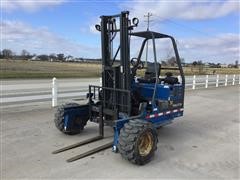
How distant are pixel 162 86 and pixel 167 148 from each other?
1347 millimetres

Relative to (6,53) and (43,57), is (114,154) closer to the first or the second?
(6,53)

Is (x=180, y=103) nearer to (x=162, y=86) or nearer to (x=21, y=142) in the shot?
(x=162, y=86)

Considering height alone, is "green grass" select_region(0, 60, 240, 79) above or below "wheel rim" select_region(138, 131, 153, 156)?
below

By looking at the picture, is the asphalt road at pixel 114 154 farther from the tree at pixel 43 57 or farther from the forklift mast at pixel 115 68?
the tree at pixel 43 57

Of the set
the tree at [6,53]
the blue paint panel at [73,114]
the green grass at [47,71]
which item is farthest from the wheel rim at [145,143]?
the tree at [6,53]

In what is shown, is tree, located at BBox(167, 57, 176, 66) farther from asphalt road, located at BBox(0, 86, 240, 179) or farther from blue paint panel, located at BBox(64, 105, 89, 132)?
blue paint panel, located at BBox(64, 105, 89, 132)

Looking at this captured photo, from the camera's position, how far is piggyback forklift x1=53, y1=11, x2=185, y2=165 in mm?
5161

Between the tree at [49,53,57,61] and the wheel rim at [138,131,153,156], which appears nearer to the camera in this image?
the wheel rim at [138,131,153,156]

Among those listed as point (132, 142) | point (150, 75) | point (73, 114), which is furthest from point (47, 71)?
point (132, 142)

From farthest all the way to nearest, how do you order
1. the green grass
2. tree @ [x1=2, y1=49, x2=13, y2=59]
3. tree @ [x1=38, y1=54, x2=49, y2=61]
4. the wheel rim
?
tree @ [x1=38, y1=54, x2=49, y2=61] < tree @ [x1=2, y1=49, x2=13, y2=59] < the green grass < the wheel rim

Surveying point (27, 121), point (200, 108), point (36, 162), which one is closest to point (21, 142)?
point (36, 162)

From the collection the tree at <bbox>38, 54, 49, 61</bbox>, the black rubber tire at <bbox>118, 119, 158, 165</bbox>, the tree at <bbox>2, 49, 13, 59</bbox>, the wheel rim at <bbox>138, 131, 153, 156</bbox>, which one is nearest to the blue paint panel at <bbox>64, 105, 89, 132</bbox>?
the black rubber tire at <bbox>118, 119, 158, 165</bbox>

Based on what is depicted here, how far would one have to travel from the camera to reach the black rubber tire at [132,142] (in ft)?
16.1

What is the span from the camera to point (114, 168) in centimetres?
491
